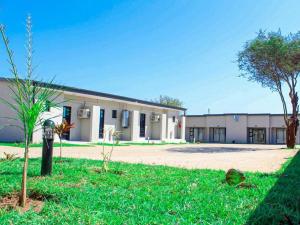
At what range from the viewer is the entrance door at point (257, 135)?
46812 millimetres

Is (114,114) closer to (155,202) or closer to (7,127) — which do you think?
(7,127)

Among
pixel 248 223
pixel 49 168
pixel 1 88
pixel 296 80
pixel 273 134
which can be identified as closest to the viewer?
pixel 248 223

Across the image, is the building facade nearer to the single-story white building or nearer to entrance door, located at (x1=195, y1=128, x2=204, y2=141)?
entrance door, located at (x1=195, y1=128, x2=204, y2=141)

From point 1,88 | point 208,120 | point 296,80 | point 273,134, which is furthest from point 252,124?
point 1,88

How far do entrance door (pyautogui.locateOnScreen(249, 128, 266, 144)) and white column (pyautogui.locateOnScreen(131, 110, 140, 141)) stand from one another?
2013 cm

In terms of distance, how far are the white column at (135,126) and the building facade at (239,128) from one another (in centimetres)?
1181

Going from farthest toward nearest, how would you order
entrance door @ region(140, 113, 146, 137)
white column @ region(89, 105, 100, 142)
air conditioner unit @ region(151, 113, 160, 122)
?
air conditioner unit @ region(151, 113, 160, 122), entrance door @ region(140, 113, 146, 137), white column @ region(89, 105, 100, 142)

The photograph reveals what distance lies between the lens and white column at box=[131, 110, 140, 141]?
32844 millimetres

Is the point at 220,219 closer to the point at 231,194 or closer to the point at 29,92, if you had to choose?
the point at 231,194

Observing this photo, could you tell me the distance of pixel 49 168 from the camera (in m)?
6.53

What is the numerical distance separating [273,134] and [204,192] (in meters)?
43.9

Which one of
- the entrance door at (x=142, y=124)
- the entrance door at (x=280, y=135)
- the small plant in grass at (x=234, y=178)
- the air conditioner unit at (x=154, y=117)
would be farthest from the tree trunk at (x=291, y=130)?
the small plant in grass at (x=234, y=178)

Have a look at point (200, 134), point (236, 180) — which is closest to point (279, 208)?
point (236, 180)

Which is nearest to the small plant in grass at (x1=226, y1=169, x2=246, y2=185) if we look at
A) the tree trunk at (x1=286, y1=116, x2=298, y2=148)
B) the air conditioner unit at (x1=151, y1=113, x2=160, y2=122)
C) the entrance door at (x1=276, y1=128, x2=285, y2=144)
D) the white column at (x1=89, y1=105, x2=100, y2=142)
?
the white column at (x1=89, y1=105, x2=100, y2=142)
